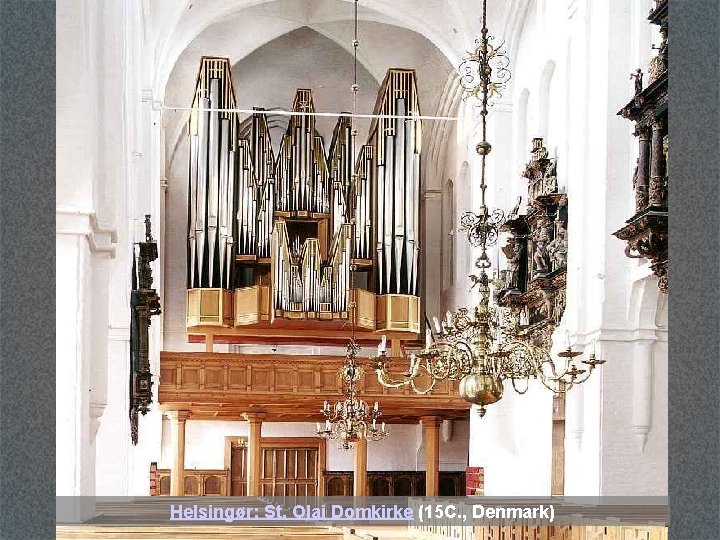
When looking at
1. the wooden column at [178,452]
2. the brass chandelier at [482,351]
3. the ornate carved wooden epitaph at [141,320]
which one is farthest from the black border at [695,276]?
the wooden column at [178,452]

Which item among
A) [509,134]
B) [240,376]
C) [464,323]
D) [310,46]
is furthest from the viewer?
[310,46]

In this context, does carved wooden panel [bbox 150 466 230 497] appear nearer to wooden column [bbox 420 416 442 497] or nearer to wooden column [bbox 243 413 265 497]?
wooden column [bbox 243 413 265 497]

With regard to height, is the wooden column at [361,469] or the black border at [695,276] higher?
the black border at [695,276]

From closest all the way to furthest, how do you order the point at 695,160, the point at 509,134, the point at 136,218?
the point at 695,160, the point at 136,218, the point at 509,134

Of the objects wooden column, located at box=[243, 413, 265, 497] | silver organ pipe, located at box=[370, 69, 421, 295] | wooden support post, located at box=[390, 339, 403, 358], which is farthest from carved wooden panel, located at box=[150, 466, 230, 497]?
silver organ pipe, located at box=[370, 69, 421, 295]

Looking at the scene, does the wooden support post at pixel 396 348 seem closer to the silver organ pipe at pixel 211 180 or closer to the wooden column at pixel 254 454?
the wooden column at pixel 254 454

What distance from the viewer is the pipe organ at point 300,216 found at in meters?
22.0

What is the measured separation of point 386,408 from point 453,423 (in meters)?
5.01

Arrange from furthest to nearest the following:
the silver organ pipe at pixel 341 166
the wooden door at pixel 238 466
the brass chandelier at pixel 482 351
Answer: the wooden door at pixel 238 466 < the silver organ pipe at pixel 341 166 < the brass chandelier at pixel 482 351

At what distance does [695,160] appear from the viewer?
310 centimetres

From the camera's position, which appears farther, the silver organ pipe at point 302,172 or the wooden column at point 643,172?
the silver organ pipe at point 302,172

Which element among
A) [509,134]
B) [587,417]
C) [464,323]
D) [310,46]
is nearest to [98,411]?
[464,323]

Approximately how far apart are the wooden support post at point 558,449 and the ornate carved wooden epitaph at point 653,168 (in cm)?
485

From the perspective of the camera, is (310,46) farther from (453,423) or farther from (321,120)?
(453,423)
